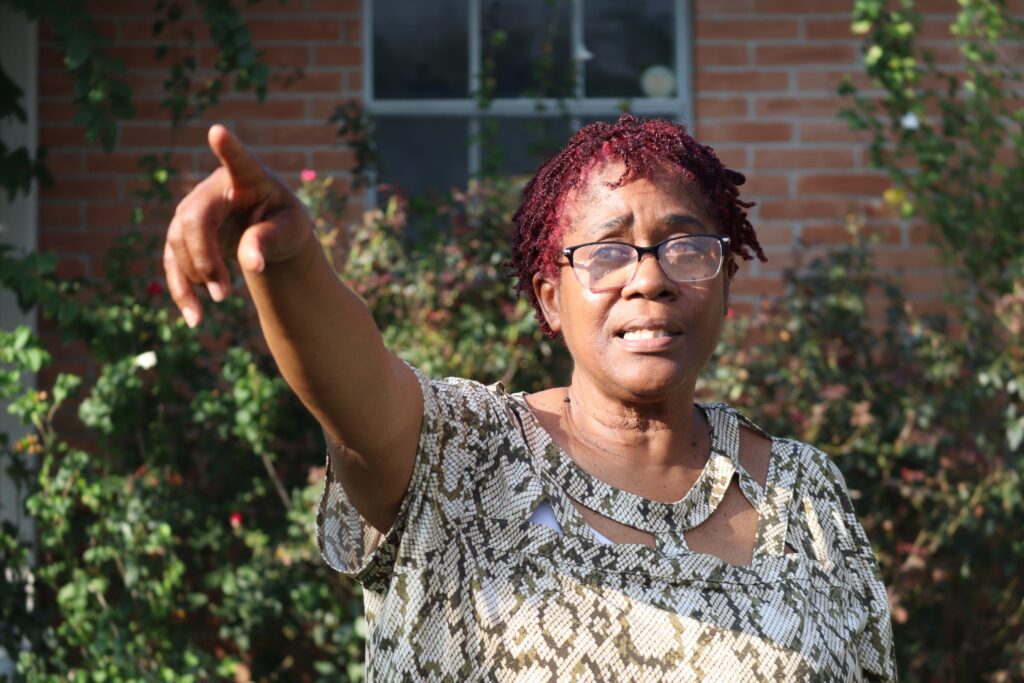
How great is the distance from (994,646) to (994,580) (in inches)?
9.8

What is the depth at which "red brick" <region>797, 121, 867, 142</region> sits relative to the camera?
5.43 meters

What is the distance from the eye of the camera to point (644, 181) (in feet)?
7.60

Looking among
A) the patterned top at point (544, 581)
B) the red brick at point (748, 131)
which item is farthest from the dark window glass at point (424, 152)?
the patterned top at point (544, 581)

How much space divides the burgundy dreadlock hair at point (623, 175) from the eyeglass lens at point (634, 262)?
0.29ft

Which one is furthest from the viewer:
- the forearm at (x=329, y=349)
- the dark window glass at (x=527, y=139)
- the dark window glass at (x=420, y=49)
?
the dark window glass at (x=420, y=49)

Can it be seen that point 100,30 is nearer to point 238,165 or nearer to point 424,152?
point 424,152

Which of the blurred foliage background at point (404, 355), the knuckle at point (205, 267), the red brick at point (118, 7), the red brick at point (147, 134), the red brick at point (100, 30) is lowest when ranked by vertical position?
the blurred foliage background at point (404, 355)

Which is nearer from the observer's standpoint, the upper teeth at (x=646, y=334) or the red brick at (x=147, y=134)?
the upper teeth at (x=646, y=334)

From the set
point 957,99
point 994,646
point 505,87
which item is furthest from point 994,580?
point 505,87

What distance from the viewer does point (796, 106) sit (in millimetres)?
5438

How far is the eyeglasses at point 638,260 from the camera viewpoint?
7.45 feet

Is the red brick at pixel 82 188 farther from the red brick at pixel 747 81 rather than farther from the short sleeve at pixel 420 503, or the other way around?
the short sleeve at pixel 420 503

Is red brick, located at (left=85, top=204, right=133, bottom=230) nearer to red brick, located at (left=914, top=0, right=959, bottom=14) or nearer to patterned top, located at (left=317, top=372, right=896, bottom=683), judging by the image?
red brick, located at (left=914, top=0, right=959, bottom=14)

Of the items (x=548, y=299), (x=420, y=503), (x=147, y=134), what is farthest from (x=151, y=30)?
(x=420, y=503)
